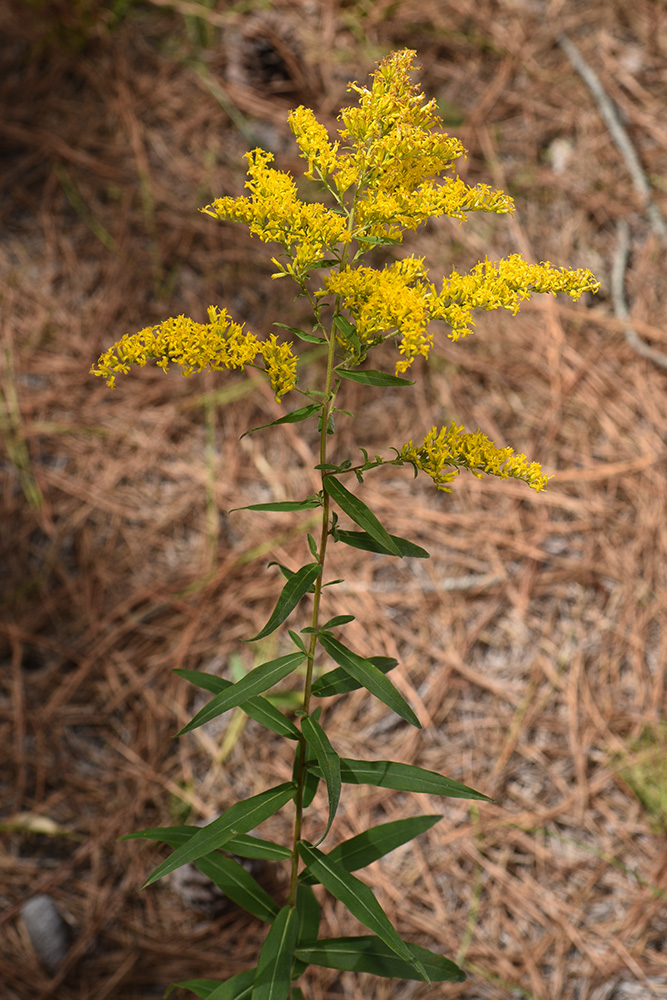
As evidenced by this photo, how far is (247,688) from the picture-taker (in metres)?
1.09

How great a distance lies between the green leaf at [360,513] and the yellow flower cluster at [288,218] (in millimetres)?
267

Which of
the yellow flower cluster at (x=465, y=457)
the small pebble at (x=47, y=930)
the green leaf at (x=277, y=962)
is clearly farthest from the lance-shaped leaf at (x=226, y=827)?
the small pebble at (x=47, y=930)

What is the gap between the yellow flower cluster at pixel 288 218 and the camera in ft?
3.18

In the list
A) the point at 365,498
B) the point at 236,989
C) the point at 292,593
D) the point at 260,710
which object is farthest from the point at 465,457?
the point at 365,498

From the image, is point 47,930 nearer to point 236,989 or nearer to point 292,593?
point 236,989

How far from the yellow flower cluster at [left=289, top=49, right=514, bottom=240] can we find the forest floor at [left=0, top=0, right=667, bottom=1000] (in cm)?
133

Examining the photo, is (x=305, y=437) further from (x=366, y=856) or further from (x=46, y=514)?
(x=366, y=856)

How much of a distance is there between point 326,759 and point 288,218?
0.66 meters

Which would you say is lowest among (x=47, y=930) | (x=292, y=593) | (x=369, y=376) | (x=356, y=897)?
(x=47, y=930)

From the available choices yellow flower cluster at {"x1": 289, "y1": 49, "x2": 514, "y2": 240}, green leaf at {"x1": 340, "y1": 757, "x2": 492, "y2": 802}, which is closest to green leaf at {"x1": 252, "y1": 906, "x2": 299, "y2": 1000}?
green leaf at {"x1": 340, "y1": 757, "x2": 492, "y2": 802}

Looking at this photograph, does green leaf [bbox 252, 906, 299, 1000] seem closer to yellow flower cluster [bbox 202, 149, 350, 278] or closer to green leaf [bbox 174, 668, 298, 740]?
green leaf [bbox 174, 668, 298, 740]

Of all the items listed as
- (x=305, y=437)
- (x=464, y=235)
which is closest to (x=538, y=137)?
(x=464, y=235)

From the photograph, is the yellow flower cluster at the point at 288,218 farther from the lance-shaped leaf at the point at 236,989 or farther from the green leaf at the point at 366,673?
the lance-shaped leaf at the point at 236,989

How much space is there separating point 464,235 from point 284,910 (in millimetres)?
2029
